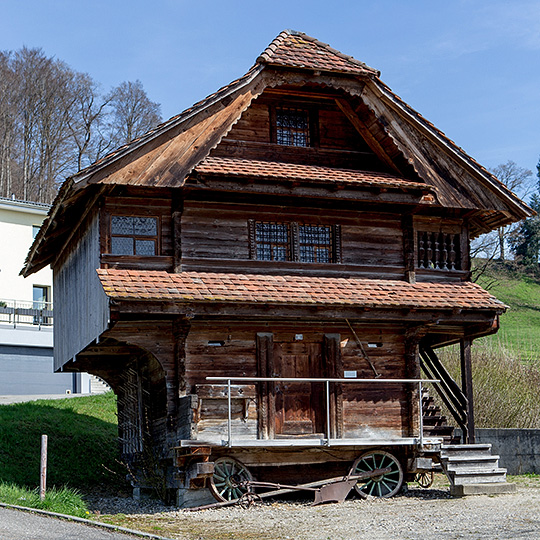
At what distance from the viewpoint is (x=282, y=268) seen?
2039cm

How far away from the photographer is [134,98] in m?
63.6

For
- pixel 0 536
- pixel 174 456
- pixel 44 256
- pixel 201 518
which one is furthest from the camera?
pixel 44 256

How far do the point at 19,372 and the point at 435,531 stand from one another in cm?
3069

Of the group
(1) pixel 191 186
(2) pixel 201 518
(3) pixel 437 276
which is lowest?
(2) pixel 201 518

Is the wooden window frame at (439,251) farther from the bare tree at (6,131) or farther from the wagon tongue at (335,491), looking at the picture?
the bare tree at (6,131)

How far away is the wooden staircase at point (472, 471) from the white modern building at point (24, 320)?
2632cm

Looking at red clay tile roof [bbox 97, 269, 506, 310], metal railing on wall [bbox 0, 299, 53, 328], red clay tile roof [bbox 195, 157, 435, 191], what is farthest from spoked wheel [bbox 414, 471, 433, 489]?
metal railing on wall [bbox 0, 299, 53, 328]

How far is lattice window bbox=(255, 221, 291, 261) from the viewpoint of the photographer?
67.3ft

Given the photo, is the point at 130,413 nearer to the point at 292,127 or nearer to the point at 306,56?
the point at 292,127

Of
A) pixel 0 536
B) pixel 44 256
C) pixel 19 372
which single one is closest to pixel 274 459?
pixel 0 536

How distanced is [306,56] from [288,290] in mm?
5564

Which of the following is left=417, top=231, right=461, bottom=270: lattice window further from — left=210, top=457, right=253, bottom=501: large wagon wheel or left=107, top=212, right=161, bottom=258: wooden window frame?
left=210, top=457, right=253, bottom=501: large wagon wheel

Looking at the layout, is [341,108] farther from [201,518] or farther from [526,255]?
[526,255]

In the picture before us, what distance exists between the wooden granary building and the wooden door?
0.11ft
